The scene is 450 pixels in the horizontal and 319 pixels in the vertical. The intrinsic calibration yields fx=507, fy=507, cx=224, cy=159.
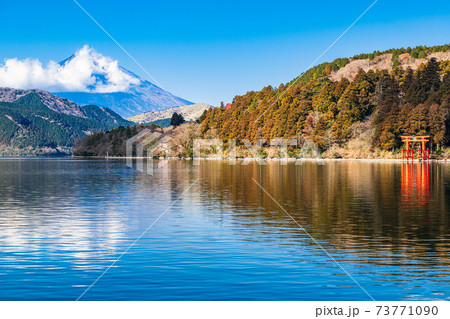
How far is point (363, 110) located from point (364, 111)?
54 cm

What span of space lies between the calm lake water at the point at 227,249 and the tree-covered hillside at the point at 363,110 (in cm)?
7671

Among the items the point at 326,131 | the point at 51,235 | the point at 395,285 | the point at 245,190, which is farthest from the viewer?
the point at 326,131

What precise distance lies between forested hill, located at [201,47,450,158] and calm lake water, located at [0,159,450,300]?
7630 cm

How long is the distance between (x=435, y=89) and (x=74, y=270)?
110391 millimetres

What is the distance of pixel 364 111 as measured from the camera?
11956 cm

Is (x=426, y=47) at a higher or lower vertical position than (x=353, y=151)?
higher

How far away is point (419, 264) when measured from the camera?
1366cm

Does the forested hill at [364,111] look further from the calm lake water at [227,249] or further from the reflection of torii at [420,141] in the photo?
the calm lake water at [227,249]

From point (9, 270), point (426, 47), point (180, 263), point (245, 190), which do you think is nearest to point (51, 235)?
point (9, 270)

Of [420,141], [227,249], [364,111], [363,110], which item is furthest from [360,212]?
[364,111]

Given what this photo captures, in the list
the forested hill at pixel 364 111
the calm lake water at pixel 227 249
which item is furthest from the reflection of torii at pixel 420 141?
the calm lake water at pixel 227 249

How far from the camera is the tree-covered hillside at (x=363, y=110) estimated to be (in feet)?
330

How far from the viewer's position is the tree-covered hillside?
101 meters
